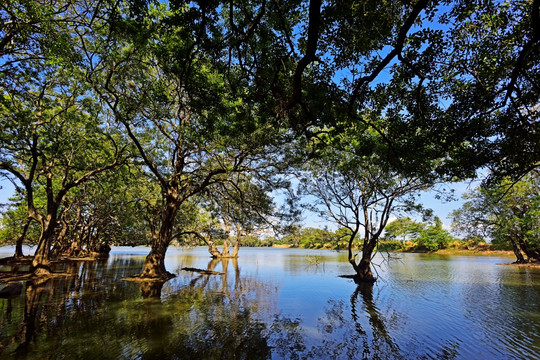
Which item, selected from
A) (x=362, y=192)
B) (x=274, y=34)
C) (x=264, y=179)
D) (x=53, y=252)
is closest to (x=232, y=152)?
(x=264, y=179)

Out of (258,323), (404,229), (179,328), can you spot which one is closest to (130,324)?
(179,328)

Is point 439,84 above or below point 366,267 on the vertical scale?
above

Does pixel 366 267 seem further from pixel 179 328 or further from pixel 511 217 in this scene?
pixel 511 217

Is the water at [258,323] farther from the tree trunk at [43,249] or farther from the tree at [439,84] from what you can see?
the tree at [439,84]

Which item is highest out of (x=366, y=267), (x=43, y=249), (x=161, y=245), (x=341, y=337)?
(x=161, y=245)

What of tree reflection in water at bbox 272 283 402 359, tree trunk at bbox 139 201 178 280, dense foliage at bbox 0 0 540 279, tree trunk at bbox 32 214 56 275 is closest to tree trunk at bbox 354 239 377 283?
dense foliage at bbox 0 0 540 279

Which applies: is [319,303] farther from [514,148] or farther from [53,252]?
[53,252]

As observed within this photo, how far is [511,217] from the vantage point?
3578cm

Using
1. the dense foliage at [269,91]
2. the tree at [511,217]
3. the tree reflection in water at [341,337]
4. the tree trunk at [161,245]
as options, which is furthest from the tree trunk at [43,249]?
the tree at [511,217]

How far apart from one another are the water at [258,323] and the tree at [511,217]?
927 inches

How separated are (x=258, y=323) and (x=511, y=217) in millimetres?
43116

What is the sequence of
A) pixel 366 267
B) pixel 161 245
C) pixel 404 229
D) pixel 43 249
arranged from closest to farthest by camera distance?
pixel 43 249 < pixel 161 245 < pixel 366 267 < pixel 404 229

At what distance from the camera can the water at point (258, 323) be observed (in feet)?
23.7

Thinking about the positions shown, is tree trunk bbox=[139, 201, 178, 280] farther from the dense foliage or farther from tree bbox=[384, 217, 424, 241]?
tree bbox=[384, 217, 424, 241]
